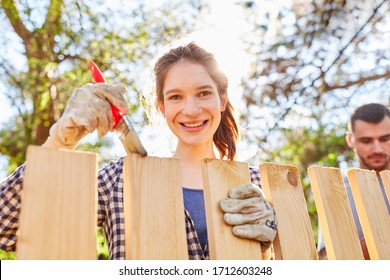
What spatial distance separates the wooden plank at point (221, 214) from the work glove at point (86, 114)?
27 centimetres

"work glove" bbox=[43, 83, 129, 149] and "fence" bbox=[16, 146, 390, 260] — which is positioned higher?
"work glove" bbox=[43, 83, 129, 149]

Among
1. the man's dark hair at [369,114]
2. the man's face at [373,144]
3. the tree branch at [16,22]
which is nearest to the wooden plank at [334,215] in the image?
the man's face at [373,144]

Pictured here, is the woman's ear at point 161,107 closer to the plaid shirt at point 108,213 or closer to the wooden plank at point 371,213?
the plaid shirt at point 108,213

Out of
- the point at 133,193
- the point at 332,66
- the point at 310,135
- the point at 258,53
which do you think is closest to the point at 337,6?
the point at 332,66

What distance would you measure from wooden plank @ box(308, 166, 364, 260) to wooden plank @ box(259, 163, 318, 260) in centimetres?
4

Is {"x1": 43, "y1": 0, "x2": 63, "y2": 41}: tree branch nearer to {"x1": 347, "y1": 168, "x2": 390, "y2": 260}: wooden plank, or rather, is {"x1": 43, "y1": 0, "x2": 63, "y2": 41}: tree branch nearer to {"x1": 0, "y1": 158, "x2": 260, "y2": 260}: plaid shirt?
{"x1": 0, "y1": 158, "x2": 260, "y2": 260}: plaid shirt

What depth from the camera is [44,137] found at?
4820 millimetres

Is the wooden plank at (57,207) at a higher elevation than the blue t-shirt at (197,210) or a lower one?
lower

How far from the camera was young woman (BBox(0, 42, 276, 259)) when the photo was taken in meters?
0.97

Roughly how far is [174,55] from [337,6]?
404 cm

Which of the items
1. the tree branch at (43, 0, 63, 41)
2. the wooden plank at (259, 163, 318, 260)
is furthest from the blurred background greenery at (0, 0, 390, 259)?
the wooden plank at (259, 163, 318, 260)

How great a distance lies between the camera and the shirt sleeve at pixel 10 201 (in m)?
1.13
